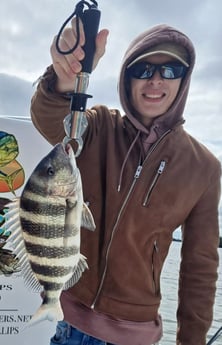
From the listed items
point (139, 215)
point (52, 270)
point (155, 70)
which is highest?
point (155, 70)

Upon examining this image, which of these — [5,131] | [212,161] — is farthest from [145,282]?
[5,131]

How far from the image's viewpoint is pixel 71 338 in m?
2.29

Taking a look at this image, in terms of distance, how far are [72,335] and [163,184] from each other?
84cm

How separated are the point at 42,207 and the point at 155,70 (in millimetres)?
1120

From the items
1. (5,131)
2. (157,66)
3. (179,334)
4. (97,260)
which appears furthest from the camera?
(5,131)

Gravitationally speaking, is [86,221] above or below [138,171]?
below

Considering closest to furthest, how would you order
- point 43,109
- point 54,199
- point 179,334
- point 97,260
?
point 54,199, point 43,109, point 97,260, point 179,334

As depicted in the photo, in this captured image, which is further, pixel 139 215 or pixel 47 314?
pixel 139 215

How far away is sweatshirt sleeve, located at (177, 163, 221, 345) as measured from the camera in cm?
256

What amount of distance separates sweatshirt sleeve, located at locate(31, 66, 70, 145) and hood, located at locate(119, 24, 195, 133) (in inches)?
19.7

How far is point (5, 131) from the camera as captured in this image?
3492 millimetres

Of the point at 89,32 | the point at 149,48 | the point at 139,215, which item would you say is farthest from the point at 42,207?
the point at 149,48

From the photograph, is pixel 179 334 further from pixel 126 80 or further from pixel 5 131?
pixel 5 131

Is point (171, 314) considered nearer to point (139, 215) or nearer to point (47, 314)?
point (139, 215)
